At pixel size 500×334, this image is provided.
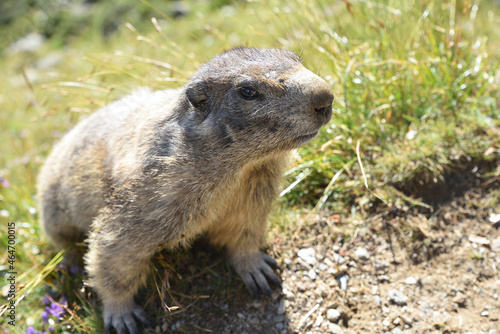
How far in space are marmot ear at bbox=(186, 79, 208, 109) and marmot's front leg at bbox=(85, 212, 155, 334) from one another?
1083 millimetres

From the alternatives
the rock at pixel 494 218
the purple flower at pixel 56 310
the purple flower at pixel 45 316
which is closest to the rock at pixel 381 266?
the rock at pixel 494 218

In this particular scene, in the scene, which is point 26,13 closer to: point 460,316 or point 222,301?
point 222,301

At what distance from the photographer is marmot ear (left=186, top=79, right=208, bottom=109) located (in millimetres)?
3180

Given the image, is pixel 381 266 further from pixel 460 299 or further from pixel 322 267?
pixel 460 299

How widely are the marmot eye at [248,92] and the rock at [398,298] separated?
2.20 meters

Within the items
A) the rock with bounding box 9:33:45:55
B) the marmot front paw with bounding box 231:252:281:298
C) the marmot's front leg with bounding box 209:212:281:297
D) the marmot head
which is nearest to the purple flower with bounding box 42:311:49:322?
the marmot's front leg with bounding box 209:212:281:297

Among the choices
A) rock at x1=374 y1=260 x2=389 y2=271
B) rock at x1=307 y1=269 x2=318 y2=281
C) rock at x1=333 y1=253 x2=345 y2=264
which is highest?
rock at x1=374 y1=260 x2=389 y2=271

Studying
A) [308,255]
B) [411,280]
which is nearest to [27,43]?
[308,255]

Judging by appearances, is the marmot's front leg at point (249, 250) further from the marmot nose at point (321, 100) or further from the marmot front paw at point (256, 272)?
the marmot nose at point (321, 100)

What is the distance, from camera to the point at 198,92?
3.19m

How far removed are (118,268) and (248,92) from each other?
1.77 m

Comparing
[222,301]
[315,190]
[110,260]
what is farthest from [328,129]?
[110,260]

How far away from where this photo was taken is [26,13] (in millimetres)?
12766

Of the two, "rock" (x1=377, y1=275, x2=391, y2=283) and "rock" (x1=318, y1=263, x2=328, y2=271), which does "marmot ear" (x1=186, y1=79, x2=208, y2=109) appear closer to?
"rock" (x1=318, y1=263, x2=328, y2=271)
